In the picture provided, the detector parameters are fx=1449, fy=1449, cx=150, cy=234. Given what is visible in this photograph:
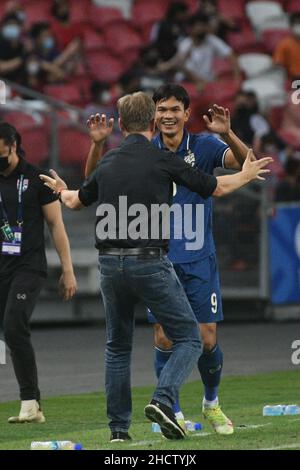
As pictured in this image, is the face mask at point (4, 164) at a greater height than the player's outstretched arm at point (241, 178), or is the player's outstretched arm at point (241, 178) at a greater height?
the face mask at point (4, 164)

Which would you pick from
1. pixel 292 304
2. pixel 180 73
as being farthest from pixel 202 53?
pixel 292 304

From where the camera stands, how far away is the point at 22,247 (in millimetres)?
10953

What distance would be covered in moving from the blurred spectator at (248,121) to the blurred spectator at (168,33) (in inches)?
64.9

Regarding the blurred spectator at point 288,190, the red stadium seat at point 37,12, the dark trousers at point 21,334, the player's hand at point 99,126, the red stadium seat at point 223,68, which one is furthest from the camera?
the red stadium seat at point 37,12

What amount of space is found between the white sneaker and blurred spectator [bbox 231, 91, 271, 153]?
11389 mm

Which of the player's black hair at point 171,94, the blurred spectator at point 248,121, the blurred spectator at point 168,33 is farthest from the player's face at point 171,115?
the blurred spectator at point 168,33

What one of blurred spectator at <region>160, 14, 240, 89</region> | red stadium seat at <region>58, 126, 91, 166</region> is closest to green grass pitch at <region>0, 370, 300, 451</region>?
red stadium seat at <region>58, 126, 91, 166</region>

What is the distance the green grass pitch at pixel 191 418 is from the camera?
28.9 feet

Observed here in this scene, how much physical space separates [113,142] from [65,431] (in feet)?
31.2

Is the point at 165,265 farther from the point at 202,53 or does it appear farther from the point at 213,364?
the point at 202,53

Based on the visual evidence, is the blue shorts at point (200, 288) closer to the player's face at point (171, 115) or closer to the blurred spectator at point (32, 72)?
the player's face at point (171, 115)

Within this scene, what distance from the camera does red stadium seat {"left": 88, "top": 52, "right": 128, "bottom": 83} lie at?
76.3ft

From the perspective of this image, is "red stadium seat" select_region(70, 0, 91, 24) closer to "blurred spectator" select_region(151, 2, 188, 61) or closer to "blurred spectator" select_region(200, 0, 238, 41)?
"blurred spectator" select_region(151, 2, 188, 61)

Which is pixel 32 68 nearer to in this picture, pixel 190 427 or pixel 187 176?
pixel 190 427
